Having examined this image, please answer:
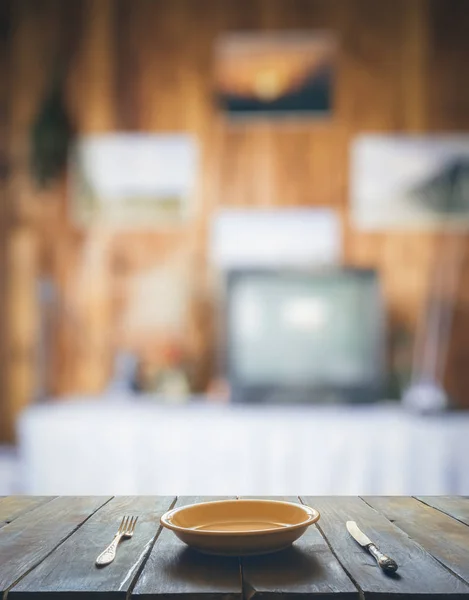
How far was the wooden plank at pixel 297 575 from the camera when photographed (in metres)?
0.73

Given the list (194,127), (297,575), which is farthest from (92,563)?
(194,127)

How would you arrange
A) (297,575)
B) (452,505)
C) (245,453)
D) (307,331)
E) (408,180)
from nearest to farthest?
1. (297,575)
2. (452,505)
3. (245,453)
4. (307,331)
5. (408,180)

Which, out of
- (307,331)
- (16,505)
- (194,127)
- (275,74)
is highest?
(275,74)

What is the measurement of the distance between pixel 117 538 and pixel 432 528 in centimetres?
47

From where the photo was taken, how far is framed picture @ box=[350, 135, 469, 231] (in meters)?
3.34

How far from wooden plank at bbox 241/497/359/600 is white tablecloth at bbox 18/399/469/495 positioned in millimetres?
1688

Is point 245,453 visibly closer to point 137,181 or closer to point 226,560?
point 137,181

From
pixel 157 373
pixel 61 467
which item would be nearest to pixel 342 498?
pixel 61 467

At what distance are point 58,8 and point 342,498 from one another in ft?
9.98

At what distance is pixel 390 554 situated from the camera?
0.88 meters

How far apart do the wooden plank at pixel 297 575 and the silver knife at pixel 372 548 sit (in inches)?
1.9

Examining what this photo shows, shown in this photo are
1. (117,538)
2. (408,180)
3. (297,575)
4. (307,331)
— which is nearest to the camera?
(297,575)

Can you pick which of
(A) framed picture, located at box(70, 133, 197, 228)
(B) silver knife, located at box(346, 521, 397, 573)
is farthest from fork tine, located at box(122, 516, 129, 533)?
(A) framed picture, located at box(70, 133, 197, 228)

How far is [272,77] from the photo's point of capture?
3.40 m
